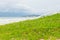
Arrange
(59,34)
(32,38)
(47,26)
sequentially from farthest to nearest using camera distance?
1. (47,26)
2. (59,34)
3. (32,38)

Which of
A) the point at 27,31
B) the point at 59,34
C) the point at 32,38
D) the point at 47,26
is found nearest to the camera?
the point at 32,38

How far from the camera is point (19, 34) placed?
15023mm

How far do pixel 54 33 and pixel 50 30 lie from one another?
837 millimetres

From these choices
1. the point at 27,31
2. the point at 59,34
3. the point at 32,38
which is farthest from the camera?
the point at 27,31

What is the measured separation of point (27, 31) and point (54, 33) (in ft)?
7.37

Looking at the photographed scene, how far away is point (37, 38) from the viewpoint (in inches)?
545

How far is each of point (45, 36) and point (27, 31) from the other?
213 centimetres

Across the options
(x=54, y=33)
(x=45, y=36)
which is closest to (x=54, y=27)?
(x=54, y=33)

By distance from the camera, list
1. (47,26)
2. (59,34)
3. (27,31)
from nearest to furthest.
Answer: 1. (59,34)
2. (27,31)
3. (47,26)

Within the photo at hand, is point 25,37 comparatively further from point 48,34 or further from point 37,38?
point 48,34

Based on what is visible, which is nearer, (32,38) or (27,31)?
(32,38)

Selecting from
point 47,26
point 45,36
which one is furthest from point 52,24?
point 45,36

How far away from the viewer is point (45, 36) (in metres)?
14.2

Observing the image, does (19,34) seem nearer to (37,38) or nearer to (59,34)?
(37,38)
